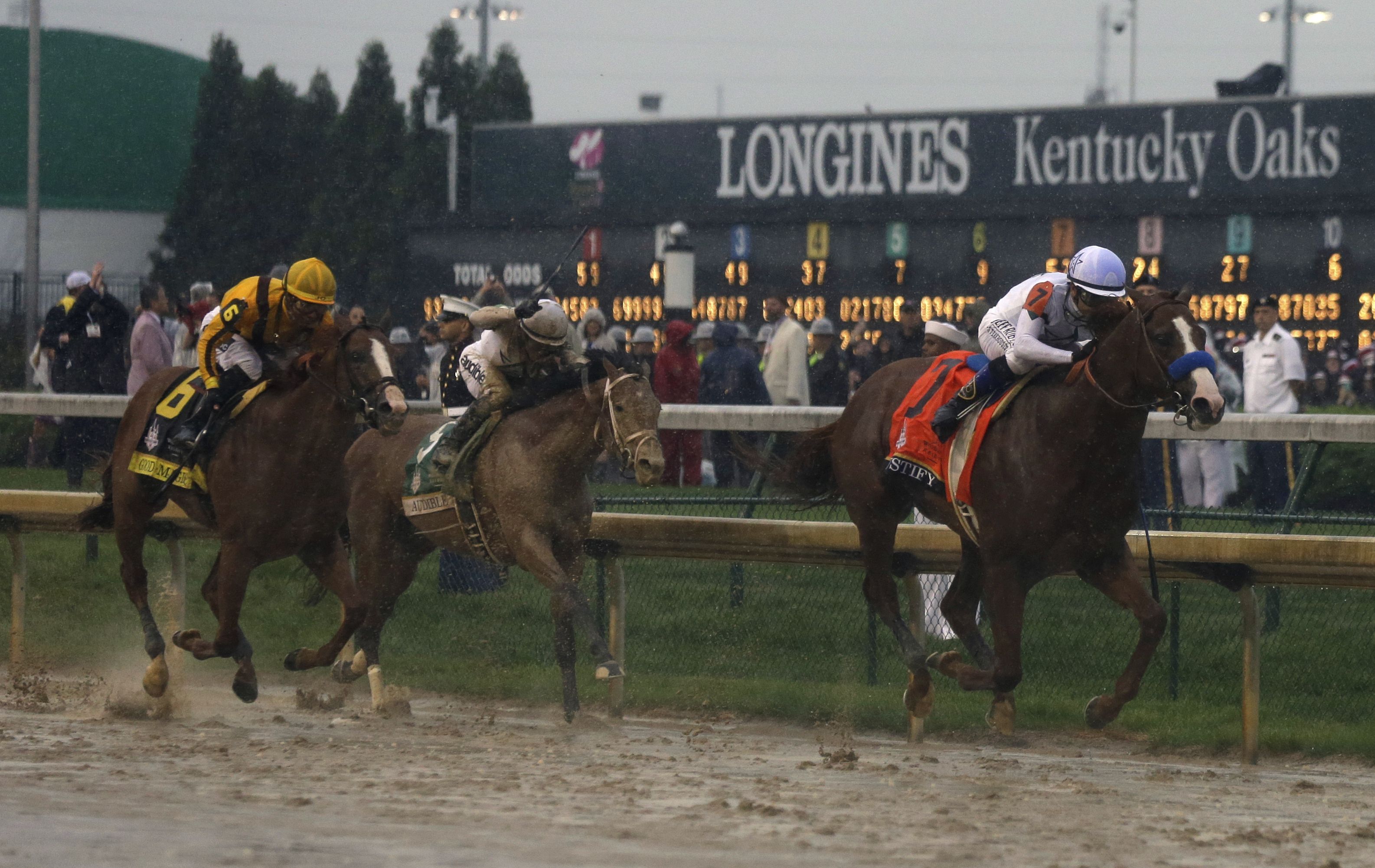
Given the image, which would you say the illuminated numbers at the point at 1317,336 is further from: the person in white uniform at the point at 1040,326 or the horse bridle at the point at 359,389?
the horse bridle at the point at 359,389

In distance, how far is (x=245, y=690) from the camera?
793cm

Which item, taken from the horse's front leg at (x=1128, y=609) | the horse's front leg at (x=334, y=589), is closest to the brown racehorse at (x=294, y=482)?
the horse's front leg at (x=334, y=589)

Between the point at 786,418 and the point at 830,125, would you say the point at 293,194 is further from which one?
the point at 786,418

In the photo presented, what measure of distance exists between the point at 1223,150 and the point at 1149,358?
557 inches

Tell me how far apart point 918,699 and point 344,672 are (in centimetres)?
237

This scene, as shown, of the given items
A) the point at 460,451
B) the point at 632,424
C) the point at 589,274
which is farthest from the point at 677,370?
the point at 589,274

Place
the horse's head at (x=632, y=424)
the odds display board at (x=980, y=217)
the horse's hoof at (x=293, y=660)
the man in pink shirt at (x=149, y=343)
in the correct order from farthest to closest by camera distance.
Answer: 1. the odds display board at (x=980, y=217)
2. the man in pink shirt at (x=149, y=343)
3. the horse's hoof at (x=293, y=660)
4. the horse's head at (x=632, y=424)

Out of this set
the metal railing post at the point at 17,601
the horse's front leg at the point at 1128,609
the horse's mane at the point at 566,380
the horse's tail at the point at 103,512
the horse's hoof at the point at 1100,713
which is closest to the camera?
the horse's front leg at the point at 1128,609

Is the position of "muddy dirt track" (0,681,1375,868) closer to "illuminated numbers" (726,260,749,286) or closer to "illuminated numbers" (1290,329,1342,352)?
"illuminated numbers" (1290,329,1342,352)

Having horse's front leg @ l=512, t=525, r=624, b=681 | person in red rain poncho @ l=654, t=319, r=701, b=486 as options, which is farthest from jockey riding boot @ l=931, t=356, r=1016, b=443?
person in red rain poncho @ l=654, t=319, r=701, b=486

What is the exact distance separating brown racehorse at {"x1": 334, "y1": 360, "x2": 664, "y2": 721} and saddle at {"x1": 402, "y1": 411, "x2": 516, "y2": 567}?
30 millimetres

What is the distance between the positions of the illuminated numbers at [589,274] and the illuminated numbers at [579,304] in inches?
6.0

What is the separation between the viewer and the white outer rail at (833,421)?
28.3 feet

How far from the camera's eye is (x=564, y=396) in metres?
7.87
